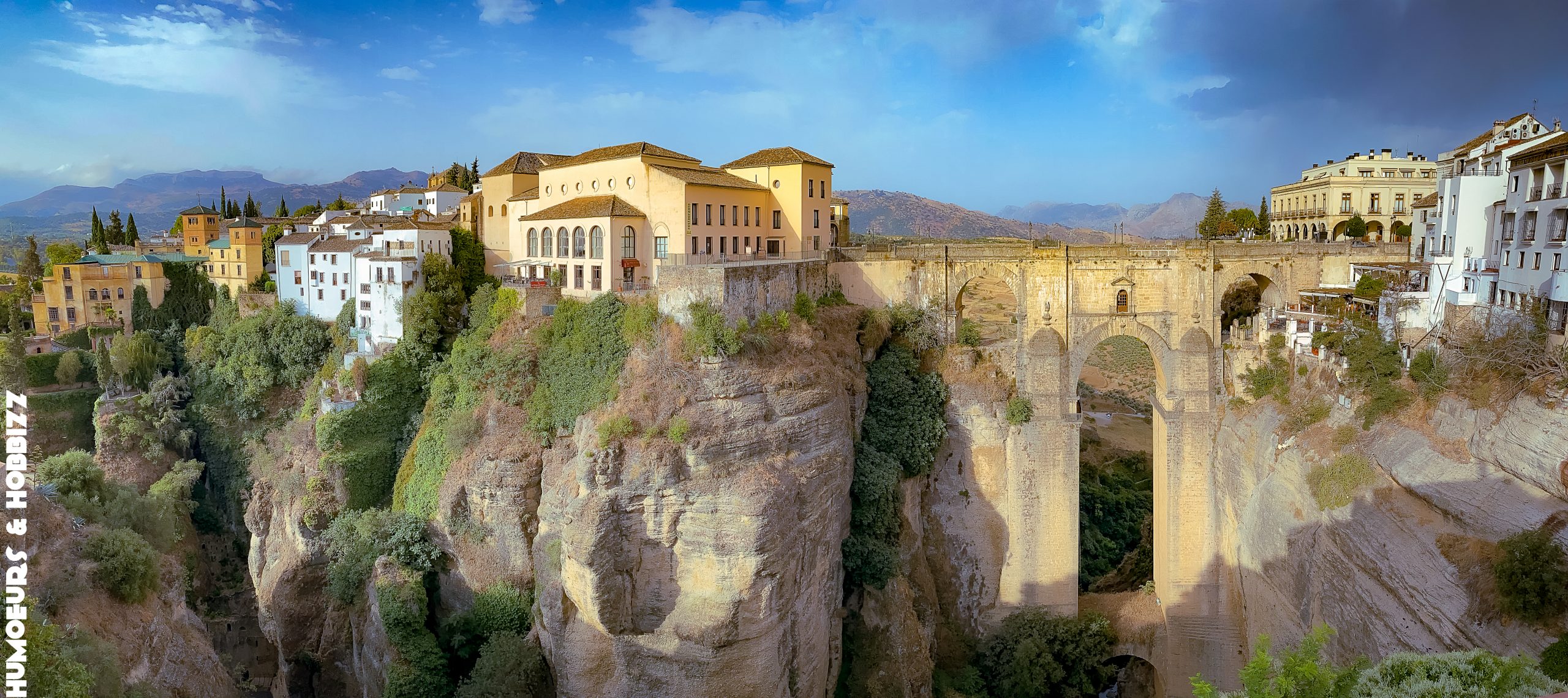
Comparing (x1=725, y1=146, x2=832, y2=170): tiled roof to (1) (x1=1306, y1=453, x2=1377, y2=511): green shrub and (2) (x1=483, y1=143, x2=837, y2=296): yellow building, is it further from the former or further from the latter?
(1) (x1=1306, y1=453, x2=1377, y2=511): green shrub

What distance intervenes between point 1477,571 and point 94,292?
171 feet

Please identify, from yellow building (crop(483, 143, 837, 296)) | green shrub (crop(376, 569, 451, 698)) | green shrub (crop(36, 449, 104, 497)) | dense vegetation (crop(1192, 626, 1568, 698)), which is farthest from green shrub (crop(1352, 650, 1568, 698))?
green shrub (crop(36, 449, 104, 497))

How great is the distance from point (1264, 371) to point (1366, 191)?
645 inches

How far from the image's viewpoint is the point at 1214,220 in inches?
2179

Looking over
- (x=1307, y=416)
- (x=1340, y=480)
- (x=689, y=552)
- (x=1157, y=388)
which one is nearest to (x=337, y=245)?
(x=689, y=552)

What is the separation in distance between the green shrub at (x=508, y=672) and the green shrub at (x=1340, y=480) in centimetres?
2095

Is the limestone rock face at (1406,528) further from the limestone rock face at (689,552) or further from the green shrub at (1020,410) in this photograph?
the limestone rock face at (689,552)

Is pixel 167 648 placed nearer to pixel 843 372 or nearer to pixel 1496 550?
pixel 843 372

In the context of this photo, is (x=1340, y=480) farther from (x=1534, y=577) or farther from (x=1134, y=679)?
(x=1134, y=679)

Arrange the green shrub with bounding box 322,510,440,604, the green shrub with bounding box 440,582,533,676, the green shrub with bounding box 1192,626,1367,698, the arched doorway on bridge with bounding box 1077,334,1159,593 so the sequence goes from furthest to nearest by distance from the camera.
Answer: the arched doorway on bridge with bounding box 1077,334,1159,593, the green shrub with bounding box 322,510,440,604, the green shrub with bounding box 440,582,533,676, the green shrub with bounding box 1192,626,1367,698

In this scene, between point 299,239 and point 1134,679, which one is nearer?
point 1134,679

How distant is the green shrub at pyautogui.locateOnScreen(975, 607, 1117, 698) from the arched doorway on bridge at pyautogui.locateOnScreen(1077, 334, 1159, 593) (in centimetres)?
412

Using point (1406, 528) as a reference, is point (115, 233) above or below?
above

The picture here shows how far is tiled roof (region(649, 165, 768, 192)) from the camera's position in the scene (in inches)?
1187
